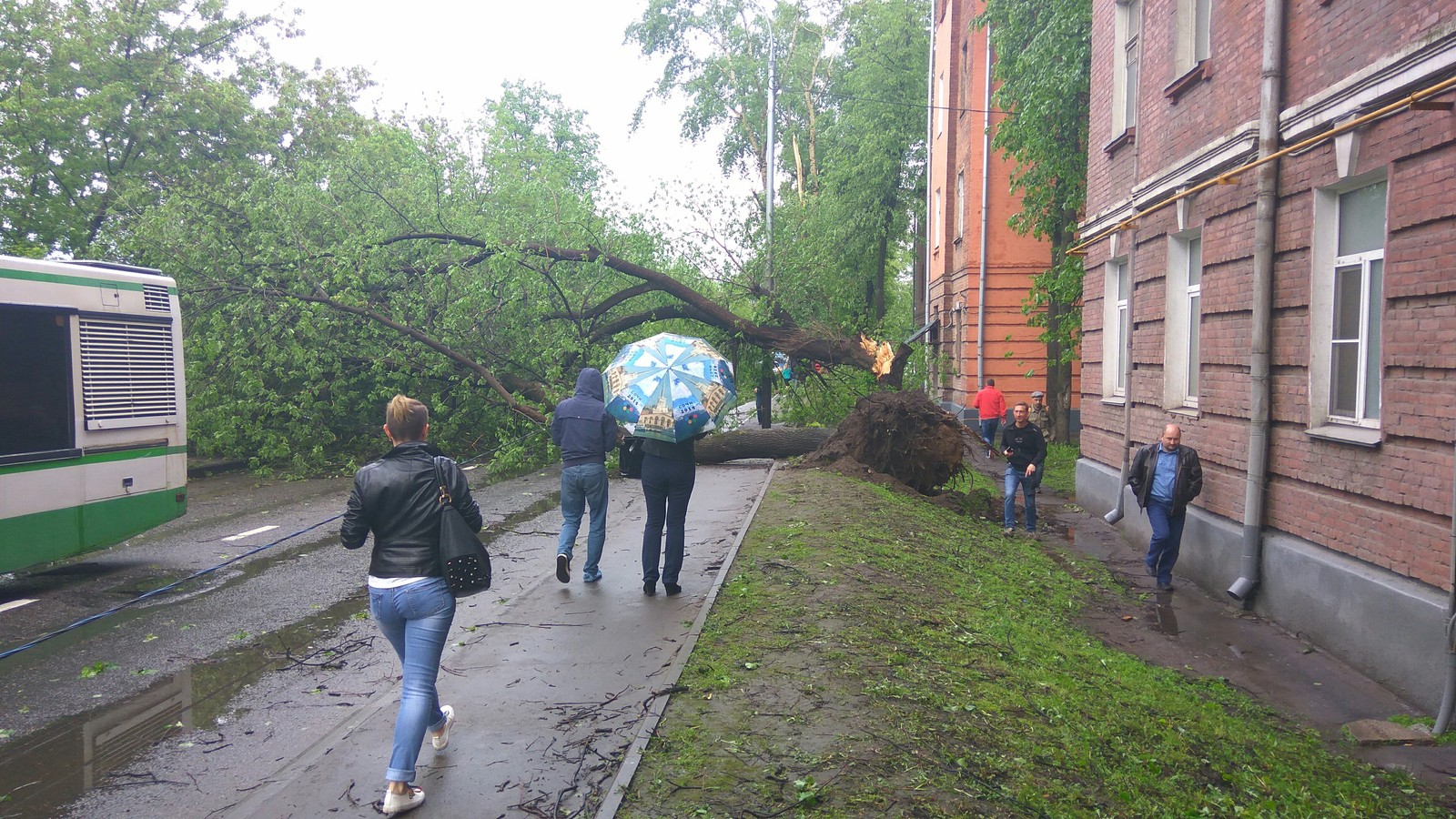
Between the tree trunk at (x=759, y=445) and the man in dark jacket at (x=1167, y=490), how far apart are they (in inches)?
324

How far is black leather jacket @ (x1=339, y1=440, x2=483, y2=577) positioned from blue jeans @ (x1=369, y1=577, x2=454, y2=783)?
3.3 inches

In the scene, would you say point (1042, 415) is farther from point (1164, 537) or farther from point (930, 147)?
point (1164, 537)

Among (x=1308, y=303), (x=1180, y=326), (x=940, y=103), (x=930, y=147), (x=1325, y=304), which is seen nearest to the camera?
(x=1325, y=304)

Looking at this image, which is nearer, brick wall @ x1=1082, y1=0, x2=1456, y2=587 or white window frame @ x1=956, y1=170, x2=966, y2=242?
brick wall @ x1=1082, y1=0, x2=1456, y2=587

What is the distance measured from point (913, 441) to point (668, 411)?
7543 mm

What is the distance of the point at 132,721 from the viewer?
5664 mm

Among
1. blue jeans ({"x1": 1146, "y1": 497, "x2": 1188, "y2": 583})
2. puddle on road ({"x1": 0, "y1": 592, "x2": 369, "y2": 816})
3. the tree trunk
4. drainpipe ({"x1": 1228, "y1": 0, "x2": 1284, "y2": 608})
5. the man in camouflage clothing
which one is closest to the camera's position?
puddle on road ({"x1": 0, "y1": 592, "x2": 369, "y2": 816})

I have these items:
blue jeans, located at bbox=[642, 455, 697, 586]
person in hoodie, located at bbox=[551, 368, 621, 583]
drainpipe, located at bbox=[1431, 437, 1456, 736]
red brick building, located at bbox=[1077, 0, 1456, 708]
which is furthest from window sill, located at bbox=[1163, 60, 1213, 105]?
person in hoodie, located at bbox=[551, 368, 621, 583]

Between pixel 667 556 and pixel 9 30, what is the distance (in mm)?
22088

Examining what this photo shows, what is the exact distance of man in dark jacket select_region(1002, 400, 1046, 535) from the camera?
40.9ft

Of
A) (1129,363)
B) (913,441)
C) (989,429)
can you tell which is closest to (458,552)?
(1129,363)

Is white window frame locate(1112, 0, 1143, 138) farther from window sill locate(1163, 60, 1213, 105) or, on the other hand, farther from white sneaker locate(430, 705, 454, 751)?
white sneaker locate(430, 705, 454, 751)

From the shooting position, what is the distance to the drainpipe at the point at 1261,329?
852 centimetres

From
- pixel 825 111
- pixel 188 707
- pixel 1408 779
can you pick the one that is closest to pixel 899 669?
pixel 1408 779
